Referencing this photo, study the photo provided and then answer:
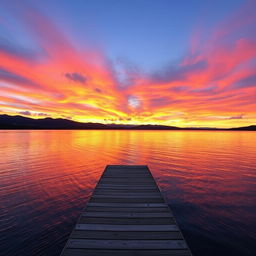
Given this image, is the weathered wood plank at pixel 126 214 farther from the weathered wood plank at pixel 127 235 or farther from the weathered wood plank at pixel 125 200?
the weathered wood plank at pixel 125 200

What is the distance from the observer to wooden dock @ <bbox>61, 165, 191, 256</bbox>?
16.2ft

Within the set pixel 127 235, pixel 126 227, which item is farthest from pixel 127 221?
pixel 127 235

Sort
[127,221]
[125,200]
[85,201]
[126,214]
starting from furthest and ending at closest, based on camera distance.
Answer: [85,201] → [125,200] → [126,214] → [127,221]

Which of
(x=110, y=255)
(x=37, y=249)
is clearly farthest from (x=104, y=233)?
(x=37, y=249)

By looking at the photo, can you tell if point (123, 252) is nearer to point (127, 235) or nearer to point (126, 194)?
point (127, 235)

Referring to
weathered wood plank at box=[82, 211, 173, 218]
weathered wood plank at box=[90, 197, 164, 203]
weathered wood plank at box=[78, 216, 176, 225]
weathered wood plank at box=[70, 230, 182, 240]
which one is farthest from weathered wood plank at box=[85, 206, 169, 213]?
weathered wood plank at box=[70, 230, 182, 240]

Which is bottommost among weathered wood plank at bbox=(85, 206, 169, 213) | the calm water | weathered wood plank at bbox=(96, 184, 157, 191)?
the calm water

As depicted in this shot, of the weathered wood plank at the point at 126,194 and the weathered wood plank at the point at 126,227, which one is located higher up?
the weathered wood plank at the point at 126,227

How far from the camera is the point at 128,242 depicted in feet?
17.3

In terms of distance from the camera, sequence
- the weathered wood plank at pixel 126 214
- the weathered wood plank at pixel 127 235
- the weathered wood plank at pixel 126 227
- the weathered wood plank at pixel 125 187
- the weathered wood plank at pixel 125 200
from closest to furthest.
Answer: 1. the weathered wood plank at pixel 127 235
2. the weathered wood plank at pixel 126 227
3. the weathered wood plank at pixel 126 214
4. the weathered wood plank at pixel 125 200
5. the weathered wood plank at pixel 125 187

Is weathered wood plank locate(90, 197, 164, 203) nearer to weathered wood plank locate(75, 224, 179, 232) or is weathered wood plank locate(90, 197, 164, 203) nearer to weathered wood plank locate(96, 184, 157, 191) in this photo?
weathered wood plank locate(96, 184, 157, 191)

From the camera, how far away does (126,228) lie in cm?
598

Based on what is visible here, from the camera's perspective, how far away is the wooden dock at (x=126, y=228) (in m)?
4.93

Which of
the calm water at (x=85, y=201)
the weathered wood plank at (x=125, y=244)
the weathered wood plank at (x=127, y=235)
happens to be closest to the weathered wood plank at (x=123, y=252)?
the weathered wood plank at (x=125, y=244)
